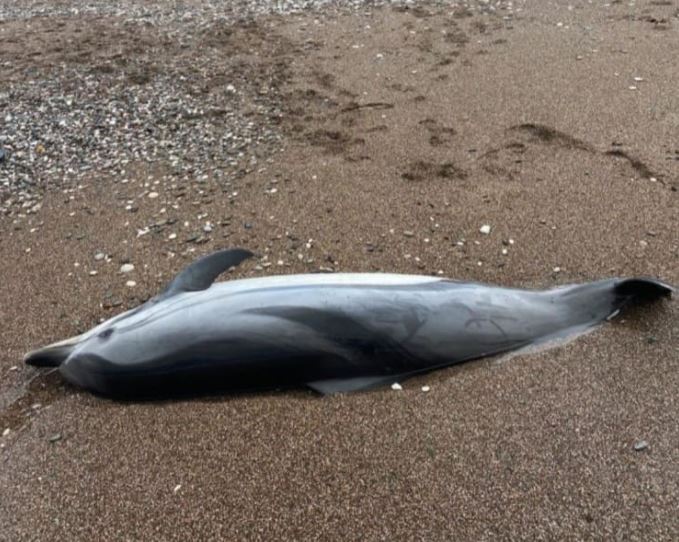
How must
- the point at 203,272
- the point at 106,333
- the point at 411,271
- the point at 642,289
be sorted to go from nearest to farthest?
the point at 106,333 → the point at 642,289 → the point at 203,272 → the point at 411,271

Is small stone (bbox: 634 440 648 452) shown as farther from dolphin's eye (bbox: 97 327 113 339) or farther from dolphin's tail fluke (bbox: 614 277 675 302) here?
dolphin's eye (bbox: 97 327 113 339)

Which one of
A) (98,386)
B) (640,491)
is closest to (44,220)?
(98,386)

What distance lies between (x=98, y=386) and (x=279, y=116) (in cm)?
347

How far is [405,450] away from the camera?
118 inches

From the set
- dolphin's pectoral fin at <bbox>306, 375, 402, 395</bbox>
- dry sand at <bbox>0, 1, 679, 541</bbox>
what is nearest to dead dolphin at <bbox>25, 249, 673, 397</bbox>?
dolphin's pectoral fin at <bbox>306, 375, 402, 395</bbox>

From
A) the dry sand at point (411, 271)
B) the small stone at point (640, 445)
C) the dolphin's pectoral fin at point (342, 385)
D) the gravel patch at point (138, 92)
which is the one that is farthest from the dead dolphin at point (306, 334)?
the gravel patch at point (138, 92)

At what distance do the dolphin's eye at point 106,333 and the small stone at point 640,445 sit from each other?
8.85 feet

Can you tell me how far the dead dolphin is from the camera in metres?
3.22

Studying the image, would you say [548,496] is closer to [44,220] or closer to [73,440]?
[73,440]

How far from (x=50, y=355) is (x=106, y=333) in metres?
0.34

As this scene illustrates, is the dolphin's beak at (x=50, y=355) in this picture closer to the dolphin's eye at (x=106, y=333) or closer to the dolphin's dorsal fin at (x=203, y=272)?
the dolphin's eye at (x=106, y=333)

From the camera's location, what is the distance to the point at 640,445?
2918mm

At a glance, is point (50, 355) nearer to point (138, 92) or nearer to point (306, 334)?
point (306, 334)

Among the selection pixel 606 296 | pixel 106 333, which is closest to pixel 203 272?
pixel 106 333
